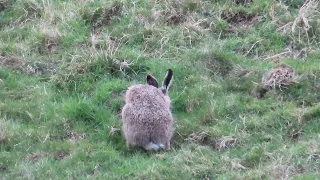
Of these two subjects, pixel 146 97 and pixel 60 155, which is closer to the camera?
pixel 60 155

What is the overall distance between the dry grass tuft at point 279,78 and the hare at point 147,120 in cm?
141

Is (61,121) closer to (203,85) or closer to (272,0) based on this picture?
(203,85)

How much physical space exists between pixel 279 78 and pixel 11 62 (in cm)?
380

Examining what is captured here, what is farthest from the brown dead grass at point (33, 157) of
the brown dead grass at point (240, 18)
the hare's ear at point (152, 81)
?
the brown dead grass at point (240, 18)

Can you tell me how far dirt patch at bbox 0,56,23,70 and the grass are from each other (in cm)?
2

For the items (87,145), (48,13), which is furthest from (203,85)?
(48,13)

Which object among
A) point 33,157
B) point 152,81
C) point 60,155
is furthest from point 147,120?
point 33,157

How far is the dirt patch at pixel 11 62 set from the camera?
1052 centimetres

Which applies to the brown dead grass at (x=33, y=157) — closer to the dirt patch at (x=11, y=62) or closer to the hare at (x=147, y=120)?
the hare at (x=147, y=120)

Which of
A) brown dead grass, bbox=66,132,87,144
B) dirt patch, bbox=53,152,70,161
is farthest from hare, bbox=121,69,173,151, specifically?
dirt patch, bbox=53,152,70,161

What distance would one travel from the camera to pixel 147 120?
8.76 metres

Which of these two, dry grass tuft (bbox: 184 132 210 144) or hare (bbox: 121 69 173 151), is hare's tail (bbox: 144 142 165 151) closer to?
hare (bbox: 121 69 173 151)

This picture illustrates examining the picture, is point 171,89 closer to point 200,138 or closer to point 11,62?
point 200,138

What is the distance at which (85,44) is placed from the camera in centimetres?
1077
